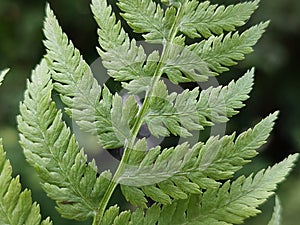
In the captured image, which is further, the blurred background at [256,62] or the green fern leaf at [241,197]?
the blurred background at [256,62]

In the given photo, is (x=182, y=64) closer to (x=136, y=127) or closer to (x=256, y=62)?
(x=136, y=127)

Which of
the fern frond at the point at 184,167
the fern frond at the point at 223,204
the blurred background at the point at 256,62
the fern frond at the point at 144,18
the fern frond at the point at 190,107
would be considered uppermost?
the fern frond at the point at 144,18

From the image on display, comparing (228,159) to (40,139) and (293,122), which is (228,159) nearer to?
(40,139)

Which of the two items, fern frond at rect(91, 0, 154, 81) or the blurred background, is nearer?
fern frond at rect(91, 0, 154, 81)

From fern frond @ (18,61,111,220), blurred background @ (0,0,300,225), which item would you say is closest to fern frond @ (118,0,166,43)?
fern frond @ (18,61,111,220)

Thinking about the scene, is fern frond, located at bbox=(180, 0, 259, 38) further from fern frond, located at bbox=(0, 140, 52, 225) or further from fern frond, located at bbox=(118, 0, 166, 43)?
fern frond, located at bbox=(0, 140, 52, 225)

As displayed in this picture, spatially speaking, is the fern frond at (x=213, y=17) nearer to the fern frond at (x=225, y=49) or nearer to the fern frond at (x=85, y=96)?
the fern frond at (x=225, y=49)

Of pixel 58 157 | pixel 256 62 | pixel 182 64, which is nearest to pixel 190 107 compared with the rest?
pixel 182 64

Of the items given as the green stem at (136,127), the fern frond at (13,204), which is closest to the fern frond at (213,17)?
the green stem at (136,127)
